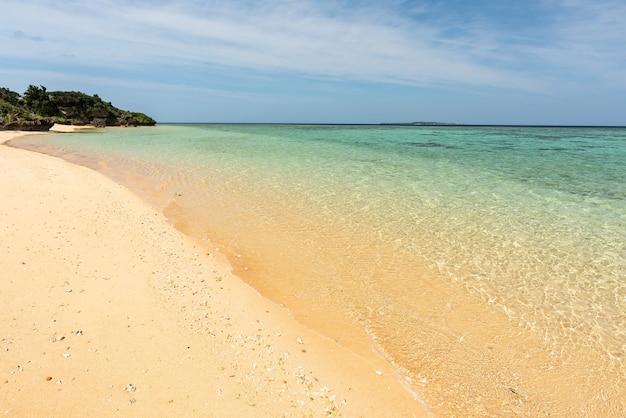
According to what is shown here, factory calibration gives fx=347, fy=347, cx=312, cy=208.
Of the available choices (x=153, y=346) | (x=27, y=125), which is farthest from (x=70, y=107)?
(x=153, y=346)

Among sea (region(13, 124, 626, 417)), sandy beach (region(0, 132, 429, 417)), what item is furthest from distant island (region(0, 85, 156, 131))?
sandy beach (region(0, 132, 429, 417))

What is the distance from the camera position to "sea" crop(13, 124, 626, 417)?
3.84 m

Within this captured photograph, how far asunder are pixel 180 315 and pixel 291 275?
2.16 meters

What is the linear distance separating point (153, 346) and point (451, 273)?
189 inches

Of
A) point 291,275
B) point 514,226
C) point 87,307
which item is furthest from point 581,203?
point 87,307

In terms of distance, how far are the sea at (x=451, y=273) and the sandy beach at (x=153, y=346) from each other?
0.51 meters

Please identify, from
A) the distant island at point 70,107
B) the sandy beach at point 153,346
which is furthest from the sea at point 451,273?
the distant island at point 70,107

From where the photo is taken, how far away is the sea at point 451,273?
3.84 meters

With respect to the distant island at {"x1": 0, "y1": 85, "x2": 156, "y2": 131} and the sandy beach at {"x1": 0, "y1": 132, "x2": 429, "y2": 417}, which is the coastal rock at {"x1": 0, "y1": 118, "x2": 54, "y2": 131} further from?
the sandy beach at {"x1": 0, "y1": 132, "x2": 429, "y2": 417}

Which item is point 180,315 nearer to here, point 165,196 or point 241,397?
point 241,397

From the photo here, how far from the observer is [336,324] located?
4758 mm

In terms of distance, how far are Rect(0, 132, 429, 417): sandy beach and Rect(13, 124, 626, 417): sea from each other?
0.51 metres

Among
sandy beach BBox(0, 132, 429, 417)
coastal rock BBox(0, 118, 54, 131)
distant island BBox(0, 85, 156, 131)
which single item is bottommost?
sandy beach BBox(0, 132, 429, 417)

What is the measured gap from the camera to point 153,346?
3.72 meters
